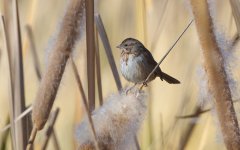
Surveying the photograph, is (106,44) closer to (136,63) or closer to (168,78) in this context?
(168,78)

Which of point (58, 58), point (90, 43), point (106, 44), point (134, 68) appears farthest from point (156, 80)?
point (58, 58)

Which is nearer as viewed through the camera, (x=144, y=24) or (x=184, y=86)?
(x=144, y=24)

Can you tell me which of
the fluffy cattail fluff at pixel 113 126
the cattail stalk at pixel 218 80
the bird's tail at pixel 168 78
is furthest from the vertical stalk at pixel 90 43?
the bird's tail at pixel 168 78

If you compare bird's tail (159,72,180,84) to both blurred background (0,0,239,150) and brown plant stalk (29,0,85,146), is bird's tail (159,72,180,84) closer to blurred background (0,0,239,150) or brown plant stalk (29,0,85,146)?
blurred background (0,0,239,150)

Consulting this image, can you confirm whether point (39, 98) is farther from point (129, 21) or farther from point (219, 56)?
point (129, 21)

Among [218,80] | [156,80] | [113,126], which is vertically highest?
[218,80]

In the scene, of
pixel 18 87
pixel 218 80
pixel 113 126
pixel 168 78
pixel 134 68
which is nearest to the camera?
pixel 218 80

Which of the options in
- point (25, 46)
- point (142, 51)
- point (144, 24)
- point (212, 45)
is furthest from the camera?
point (142, 51)

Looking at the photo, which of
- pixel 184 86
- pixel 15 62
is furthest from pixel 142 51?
pixel 15 62
